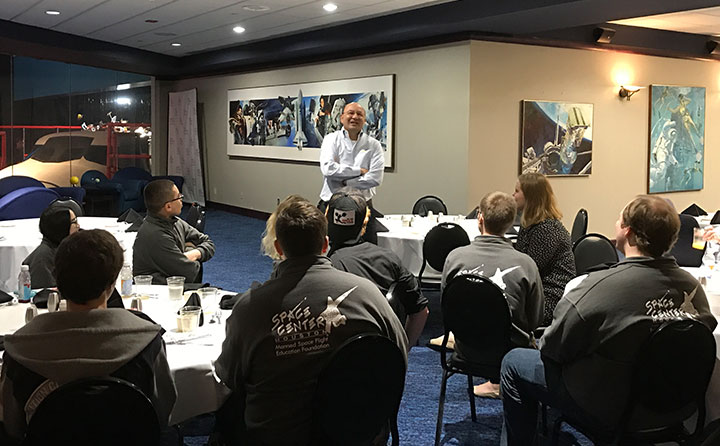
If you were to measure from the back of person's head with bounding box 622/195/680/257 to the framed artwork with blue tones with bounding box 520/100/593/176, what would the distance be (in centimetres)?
666

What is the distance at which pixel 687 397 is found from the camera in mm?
2539

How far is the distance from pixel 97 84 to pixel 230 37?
172 inches

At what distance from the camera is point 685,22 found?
9.83m

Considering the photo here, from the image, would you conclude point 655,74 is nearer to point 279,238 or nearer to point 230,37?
point 230,37

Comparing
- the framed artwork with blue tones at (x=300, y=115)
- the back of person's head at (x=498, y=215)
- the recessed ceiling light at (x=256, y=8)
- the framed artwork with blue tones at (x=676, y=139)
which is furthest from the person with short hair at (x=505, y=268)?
the framed artwork with blue tones at (x=676, y=139)

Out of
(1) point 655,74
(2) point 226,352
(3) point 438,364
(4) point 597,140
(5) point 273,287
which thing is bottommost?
(3) point 438,364

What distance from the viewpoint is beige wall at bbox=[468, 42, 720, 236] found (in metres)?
8.90

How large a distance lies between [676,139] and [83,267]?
10.4 metres

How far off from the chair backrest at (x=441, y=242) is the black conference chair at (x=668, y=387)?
2.55m

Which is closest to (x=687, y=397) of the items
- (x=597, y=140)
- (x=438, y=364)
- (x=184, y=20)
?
(x=438, y=364)

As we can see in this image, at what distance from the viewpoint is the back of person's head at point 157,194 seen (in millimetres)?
4250

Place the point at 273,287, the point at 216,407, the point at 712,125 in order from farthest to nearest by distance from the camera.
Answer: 1. the point at 712,125
2. the point at 216,407
3. the point at 273,287

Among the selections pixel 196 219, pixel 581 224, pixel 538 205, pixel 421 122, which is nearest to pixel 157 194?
pixel 196 219

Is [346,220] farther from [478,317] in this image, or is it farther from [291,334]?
[291,334]
